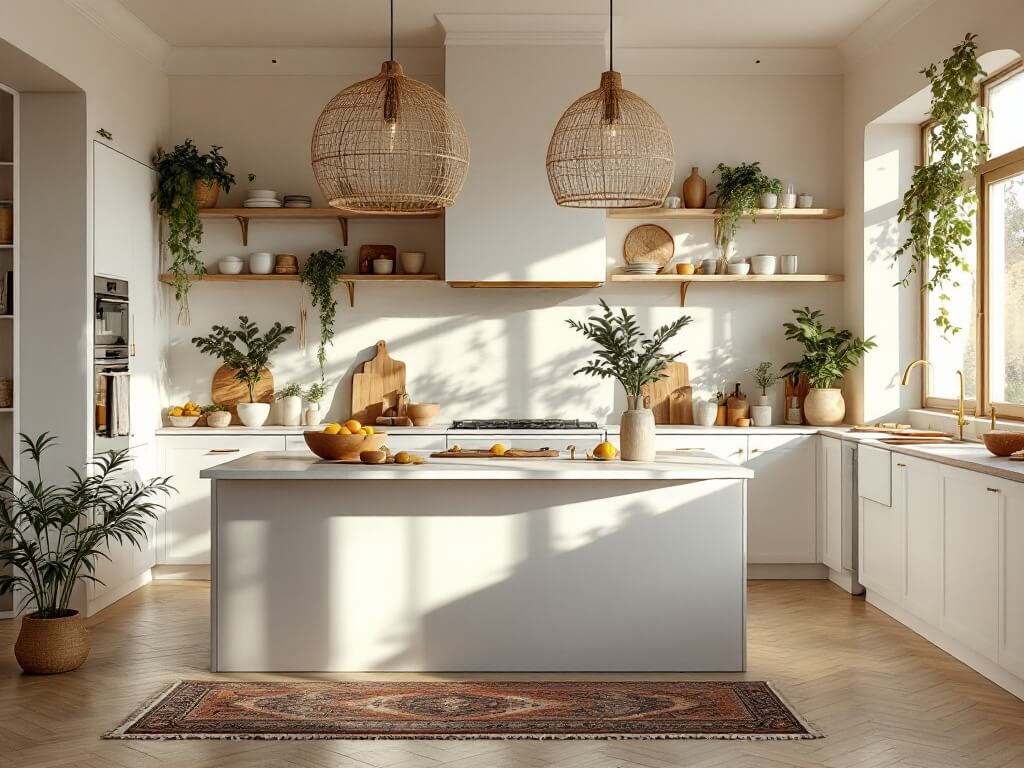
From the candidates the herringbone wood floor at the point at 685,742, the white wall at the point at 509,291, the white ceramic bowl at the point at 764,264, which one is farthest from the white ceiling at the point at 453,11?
the herringbone wood floor at the point at 685,742

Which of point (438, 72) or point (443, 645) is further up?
point (438, 72)

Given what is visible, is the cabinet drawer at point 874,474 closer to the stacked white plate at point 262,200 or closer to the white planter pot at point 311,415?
the white planter pot at point 311,415

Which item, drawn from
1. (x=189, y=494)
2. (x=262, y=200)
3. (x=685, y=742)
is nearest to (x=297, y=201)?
(x=262, y=200)

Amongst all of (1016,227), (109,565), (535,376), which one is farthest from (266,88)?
(1016,227)

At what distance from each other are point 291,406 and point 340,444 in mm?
2328

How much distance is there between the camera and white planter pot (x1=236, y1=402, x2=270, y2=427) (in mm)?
6609

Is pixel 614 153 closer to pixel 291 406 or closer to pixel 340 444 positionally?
pixel 340 444

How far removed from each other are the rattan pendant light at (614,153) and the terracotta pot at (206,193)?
324 centimetres

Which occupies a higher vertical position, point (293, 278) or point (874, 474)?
point (293, 278)

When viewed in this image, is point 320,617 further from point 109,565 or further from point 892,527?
point 892,527

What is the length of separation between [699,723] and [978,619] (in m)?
1.40

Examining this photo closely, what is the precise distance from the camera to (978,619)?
14.2 ft

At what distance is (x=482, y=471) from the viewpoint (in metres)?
4.28

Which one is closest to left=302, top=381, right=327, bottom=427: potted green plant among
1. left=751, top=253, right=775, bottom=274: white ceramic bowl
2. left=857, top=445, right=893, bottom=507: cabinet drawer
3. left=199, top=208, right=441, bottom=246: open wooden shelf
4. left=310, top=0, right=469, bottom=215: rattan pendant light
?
left=199, top=208, right=441, bottom=246: open wooden shelf
